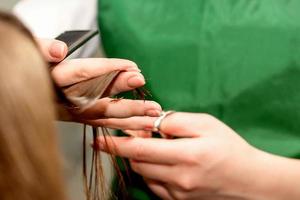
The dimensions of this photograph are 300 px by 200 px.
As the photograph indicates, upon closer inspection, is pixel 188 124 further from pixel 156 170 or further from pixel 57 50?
pixel 57 50

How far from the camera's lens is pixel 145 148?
51cm

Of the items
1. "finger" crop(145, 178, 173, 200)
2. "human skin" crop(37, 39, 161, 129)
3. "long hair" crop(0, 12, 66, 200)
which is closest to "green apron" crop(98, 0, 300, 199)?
"finger" crop(145, 178, 173, 200)

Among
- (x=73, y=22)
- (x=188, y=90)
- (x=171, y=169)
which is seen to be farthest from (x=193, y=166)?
(x=73, y=22)

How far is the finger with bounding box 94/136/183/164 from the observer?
50 centimetres

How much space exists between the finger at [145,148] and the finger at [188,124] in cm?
2

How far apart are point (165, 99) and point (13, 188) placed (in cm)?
41

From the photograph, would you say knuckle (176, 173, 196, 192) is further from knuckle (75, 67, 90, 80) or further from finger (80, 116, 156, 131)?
knuckle (75, 67, 90, 80)

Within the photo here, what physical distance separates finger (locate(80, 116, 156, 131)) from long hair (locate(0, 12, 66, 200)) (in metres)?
0.20

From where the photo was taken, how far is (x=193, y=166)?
52 cm

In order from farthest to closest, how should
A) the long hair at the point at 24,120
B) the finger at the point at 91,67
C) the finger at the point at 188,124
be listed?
the finger at the point at 188,124 < the finger at the point at 91,67 < the long hair at the point at 24,120

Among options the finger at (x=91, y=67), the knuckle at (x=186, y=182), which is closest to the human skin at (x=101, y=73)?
the finger at (x=91, y=67)

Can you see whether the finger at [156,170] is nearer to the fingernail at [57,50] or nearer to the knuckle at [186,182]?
the knuckle at [186,182]

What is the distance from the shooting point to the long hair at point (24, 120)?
0.78 feet

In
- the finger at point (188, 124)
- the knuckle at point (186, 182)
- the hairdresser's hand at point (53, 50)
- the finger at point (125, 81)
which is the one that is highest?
the hairdresser's hand at point (53, 50)
